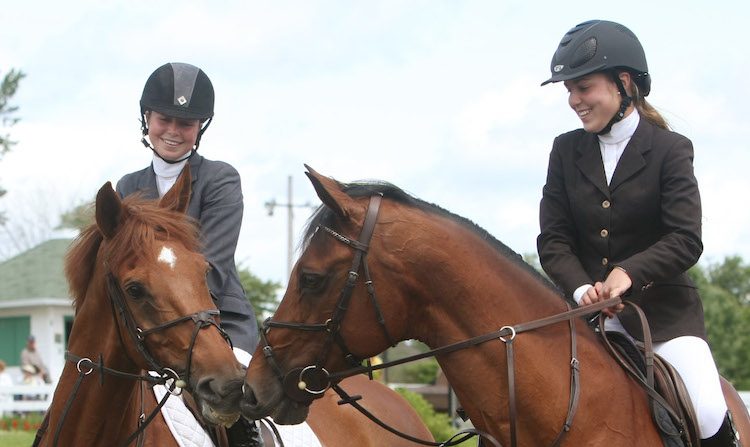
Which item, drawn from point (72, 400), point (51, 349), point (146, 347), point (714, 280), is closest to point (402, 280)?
point (146, 347)

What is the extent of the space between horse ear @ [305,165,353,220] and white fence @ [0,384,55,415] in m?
16.6

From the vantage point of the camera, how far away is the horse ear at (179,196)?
16.9ft

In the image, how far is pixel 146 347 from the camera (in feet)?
15.2

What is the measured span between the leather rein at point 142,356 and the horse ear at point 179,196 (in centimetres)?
60

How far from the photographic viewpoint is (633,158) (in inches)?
189

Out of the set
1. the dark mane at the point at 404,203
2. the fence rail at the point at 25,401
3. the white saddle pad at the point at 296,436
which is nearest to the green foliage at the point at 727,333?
the fence rail at the point at 25,401

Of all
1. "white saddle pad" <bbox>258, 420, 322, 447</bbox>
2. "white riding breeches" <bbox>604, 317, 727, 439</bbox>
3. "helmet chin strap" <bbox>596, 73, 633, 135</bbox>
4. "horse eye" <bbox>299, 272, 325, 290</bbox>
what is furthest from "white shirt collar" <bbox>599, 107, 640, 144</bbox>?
"white saddle pad" <bbox>258, 420, 322, 447</bbox>

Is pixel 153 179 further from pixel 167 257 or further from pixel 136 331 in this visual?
pixel 136 331

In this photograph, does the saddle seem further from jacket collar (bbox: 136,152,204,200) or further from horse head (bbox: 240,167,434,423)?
jacket collar (bbox: 136,152,204,200)

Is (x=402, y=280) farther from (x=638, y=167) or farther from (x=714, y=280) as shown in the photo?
(x=714, y=280)

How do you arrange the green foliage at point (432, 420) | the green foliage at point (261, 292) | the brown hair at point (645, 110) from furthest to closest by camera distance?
the green foliage at point (261, 292) < the green foliage at point (432, 420) < the brown hair at point (645, 110)

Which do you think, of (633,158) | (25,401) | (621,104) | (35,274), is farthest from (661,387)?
(35,274)

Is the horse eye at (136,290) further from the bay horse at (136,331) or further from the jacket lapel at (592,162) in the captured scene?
the jacket lapel at (592,162)

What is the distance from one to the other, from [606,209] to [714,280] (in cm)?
5180
